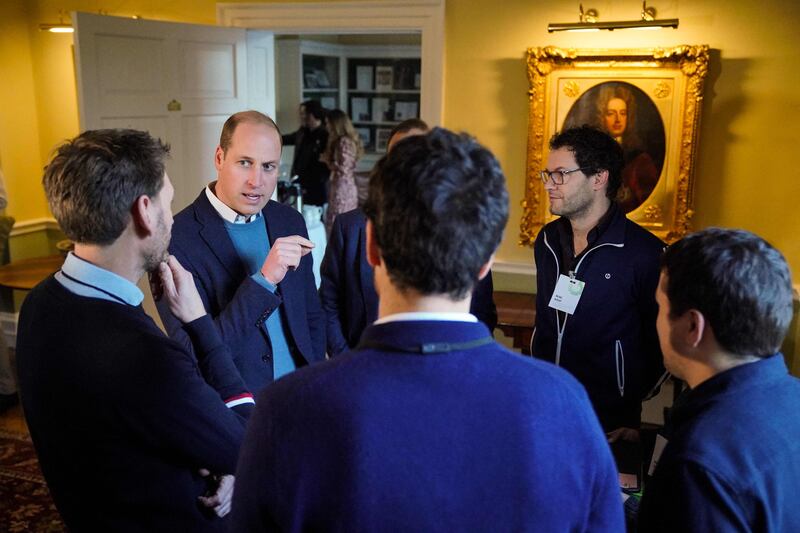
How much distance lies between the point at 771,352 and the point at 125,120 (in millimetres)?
3765

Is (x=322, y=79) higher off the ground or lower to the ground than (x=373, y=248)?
higher

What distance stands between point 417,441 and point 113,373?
2.05ft

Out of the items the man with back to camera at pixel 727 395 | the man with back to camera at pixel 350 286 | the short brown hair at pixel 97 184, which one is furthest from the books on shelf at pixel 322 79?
the man with back to camera at pixel 727 395

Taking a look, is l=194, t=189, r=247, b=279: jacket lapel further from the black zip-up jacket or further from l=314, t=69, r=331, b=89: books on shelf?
l=314, t=69, r=331, b=89: books on shelf

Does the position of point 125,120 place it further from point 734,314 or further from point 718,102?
point 734,314

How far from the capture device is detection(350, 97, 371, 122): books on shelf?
9375 millimetres

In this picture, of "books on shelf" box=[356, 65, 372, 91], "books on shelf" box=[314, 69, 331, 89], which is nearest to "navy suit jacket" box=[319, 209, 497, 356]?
"books on shelf" box=[314, 69, 331, 89]

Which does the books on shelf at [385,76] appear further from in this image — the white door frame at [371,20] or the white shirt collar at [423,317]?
the white shirt collar at [423,317]

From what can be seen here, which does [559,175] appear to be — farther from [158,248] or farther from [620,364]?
[158,248]

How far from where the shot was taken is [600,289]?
2324 millimetres

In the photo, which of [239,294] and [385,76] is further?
[385,76]

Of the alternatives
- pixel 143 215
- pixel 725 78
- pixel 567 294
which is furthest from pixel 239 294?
pixel 725 78

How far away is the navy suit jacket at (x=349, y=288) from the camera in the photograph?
2.43m

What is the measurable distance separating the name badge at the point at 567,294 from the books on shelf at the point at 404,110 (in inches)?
280
